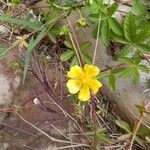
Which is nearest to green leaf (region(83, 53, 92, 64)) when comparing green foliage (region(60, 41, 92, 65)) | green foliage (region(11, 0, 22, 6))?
green foliage (region(60, 41, 92, 65))

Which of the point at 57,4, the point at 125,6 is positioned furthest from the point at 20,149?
the point at 125,6

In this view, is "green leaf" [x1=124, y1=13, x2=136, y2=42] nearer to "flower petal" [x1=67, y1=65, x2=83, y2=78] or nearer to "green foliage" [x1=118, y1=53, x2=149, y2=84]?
"green foliage" [x1=118, y1=53, x2=149, y2=84]

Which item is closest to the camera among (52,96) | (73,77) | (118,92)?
(73,77)

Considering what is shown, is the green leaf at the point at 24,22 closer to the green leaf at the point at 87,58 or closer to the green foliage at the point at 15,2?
the green leaf at the point at 87,58

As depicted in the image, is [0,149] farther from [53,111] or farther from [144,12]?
[144,12]

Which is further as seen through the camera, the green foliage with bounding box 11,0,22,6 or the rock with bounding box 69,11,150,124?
the green foliage with bounding box 11,0,22,6

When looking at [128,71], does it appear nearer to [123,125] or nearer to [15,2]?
[123,125]

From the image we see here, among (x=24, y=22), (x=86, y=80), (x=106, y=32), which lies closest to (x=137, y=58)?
(x=106, y=32)

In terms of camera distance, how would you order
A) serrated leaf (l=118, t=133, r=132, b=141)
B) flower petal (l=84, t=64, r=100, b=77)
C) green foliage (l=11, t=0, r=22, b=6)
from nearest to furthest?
flower petal (l=84, t=64, r=100, b=77) → serrated leaf (l=118, t=133, r=132, b=141) → green foliage (l=11, t=0, r=22, b=6)
